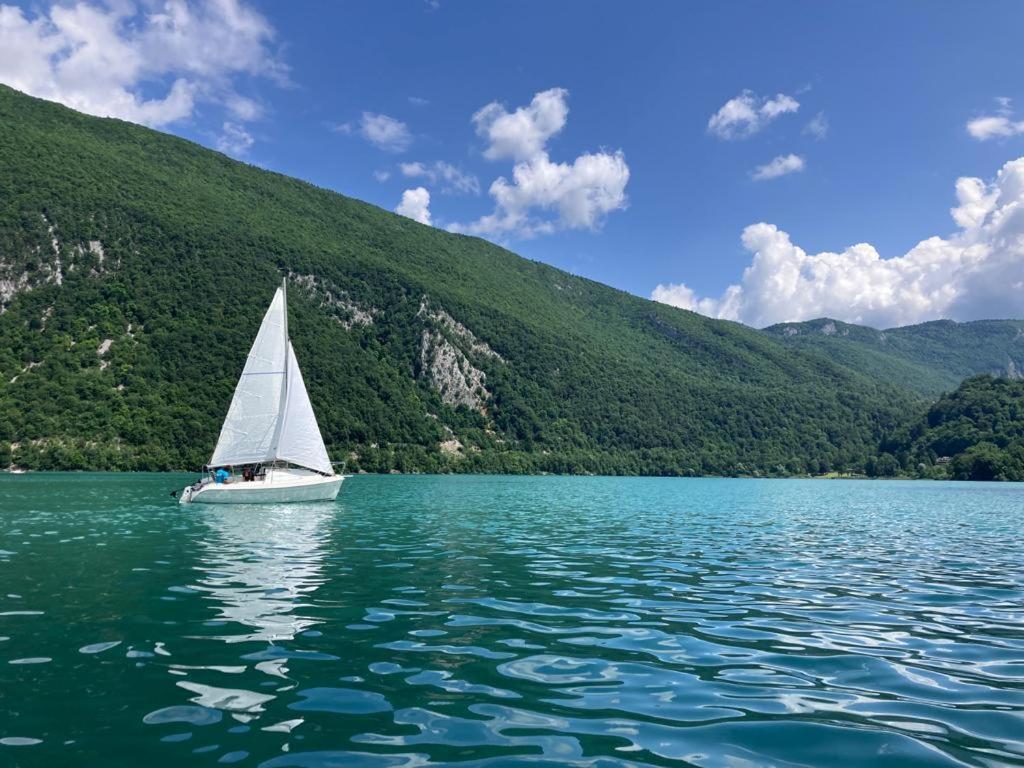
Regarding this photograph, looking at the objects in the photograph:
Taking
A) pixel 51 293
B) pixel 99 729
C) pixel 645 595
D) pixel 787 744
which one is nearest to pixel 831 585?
pixel 645 595

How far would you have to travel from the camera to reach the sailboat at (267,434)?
44031 mm

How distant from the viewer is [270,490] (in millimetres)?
44656

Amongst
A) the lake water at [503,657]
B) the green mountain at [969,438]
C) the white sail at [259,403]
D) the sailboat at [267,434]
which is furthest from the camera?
the green mountain at [969,438]

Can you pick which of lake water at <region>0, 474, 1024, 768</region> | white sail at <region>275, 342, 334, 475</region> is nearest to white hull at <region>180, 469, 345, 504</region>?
white sail at <region>275, 342, 334, 475</region>

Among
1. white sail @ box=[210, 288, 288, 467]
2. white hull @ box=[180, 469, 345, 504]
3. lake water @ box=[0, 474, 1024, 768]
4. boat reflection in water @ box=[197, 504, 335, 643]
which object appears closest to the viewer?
lake water @ box=[0, 474, 1024, 768]

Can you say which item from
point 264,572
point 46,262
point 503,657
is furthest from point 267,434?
point 46,262

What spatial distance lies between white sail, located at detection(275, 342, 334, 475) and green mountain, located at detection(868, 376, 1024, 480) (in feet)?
449

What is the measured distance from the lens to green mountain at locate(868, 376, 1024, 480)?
133875 mm

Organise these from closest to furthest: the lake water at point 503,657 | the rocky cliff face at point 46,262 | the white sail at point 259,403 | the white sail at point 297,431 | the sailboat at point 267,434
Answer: the lake water at point 503,657, the sailboat at point 267,434, the white sail at point 259,403, the white sail at point 297,431, the rocky cliff face at point 46,262

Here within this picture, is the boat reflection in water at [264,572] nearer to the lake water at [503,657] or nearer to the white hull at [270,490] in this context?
the lake water at [503,657]

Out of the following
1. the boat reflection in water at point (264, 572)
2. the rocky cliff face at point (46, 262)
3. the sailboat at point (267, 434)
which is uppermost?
the rocky cliff face at point (46, 262)

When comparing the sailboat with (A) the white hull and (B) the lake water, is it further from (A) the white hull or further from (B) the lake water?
(B) the lake water

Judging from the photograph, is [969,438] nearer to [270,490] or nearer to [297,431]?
[297,431]

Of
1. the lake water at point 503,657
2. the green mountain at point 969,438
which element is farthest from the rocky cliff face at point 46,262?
the green mountain at point 969,438
